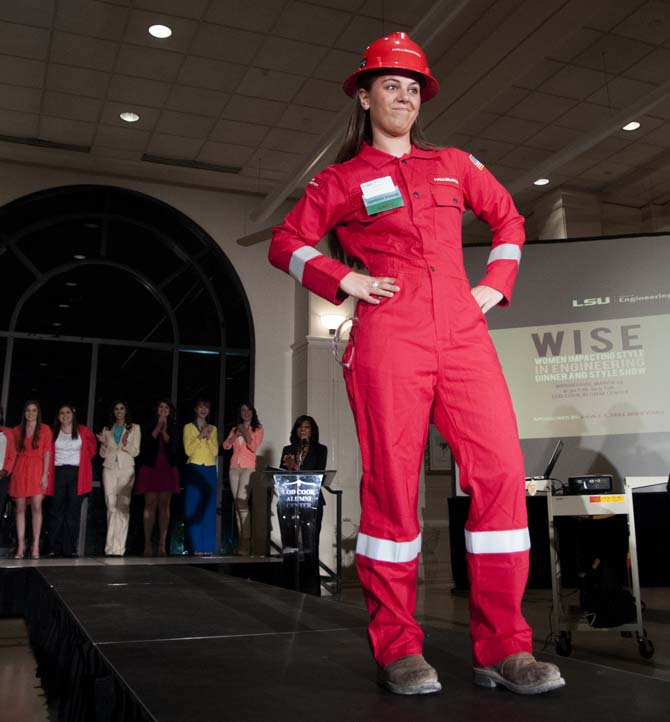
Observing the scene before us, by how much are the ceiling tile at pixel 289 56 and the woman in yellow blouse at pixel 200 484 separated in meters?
3.19

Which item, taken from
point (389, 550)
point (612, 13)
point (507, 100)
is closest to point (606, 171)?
point (507, 100)

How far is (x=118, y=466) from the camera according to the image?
7035 millimetres

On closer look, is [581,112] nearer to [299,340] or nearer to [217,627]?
[299,340]

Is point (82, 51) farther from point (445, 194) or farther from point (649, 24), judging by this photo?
point (445, 194)

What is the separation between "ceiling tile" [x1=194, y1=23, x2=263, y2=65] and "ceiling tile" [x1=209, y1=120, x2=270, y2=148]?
3.44 ft

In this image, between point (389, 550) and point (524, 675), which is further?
point (389, 550)

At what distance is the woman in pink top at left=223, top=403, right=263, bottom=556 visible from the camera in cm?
735

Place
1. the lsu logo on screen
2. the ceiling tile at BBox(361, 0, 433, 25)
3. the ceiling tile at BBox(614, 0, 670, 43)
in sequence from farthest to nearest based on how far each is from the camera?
the ceiling tile at BBox(614, 0, 670, 43), the ceiling tile at BBox(361, 0, 433, 25), the lsu logo on screen

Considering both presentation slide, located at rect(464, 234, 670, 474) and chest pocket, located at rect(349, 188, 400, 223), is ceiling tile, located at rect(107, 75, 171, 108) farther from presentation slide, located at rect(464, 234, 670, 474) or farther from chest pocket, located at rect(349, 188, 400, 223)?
chest pocket, located at rect(349, 188, 400, 223)

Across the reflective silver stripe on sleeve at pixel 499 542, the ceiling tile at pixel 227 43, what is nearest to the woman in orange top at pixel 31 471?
the ceiling tile at pixel 227 43

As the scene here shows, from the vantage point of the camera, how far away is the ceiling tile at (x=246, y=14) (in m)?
5.49

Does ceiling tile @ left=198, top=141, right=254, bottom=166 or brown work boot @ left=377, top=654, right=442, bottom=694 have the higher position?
ceiling tile @ left=198, top=141, right=254, bottom=166

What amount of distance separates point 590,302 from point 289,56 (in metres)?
3.12

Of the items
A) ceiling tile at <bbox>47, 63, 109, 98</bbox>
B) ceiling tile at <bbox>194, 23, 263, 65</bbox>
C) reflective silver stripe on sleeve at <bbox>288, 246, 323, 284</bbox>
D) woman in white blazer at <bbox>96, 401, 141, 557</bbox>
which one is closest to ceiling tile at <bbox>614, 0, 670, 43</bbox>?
ceiling tile at <bbox>194, 23, 263, 65</bbox>
